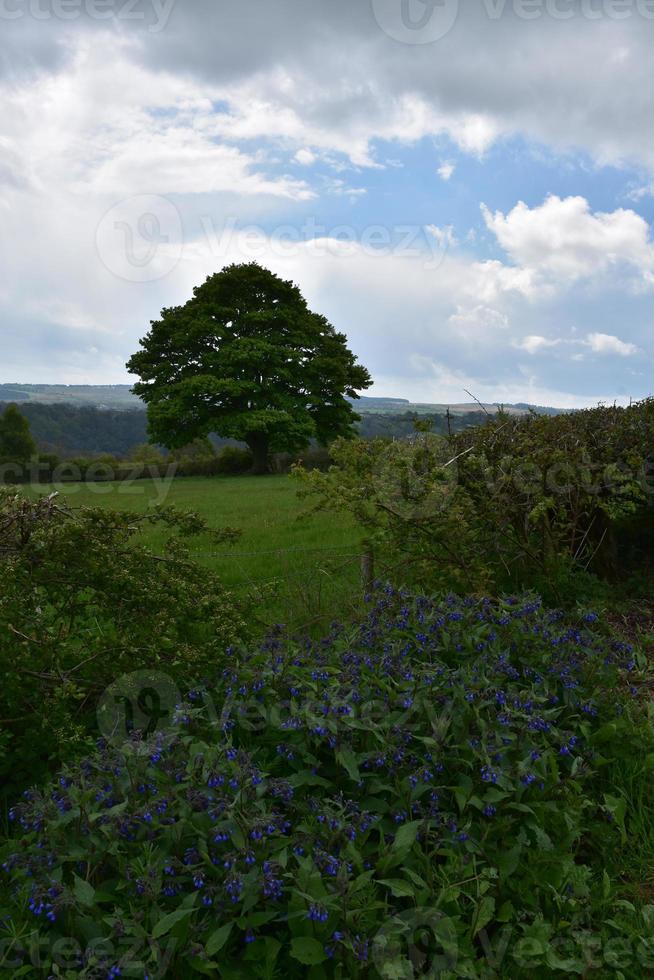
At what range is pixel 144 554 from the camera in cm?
469

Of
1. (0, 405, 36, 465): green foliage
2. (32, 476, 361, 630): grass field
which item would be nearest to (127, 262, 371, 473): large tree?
(0, 405, 36, 465): green foliage

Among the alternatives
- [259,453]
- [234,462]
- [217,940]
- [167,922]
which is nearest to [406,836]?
[217,940]

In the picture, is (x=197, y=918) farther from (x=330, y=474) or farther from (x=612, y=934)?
(x=330, y=474)

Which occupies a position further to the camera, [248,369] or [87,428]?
[87,428]

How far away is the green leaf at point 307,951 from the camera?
238cm

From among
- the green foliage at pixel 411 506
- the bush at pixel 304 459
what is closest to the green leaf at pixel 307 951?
the green foliage at pixel 411 506

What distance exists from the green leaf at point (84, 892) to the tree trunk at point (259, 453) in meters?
32.8

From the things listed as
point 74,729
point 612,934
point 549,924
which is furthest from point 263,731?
point 612,934

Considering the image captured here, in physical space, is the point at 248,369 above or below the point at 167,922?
above

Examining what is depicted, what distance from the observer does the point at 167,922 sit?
2.36 metres

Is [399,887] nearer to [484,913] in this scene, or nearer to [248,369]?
[484,913]

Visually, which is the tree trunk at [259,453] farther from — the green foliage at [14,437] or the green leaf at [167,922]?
the green leaf at [167,922]

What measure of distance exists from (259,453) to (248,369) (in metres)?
4.17

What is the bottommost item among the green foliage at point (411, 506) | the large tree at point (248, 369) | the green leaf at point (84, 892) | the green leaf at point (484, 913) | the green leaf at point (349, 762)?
the green leaf at point (484, 913)
